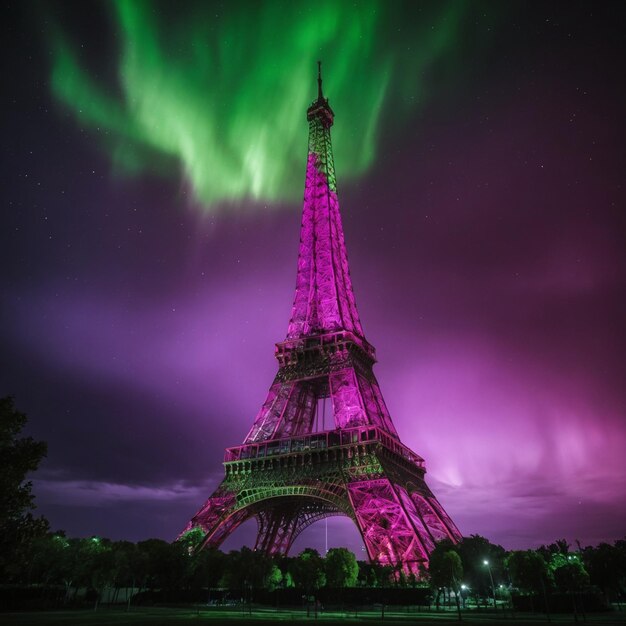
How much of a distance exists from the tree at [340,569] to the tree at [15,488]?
80.9 ft

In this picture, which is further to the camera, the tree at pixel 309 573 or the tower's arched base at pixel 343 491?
the tower's arched base at pixel 343 491

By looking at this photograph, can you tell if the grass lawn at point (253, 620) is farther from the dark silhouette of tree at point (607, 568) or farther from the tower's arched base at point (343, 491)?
the dark silhouette of tree at point (607, 568)

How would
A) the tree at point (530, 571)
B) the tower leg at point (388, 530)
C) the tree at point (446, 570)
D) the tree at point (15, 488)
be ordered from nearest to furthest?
1. the tree at point (15, 488)
2. the tree at point (446, 570)
3. the tree at point (530, 571)
4. the tower leg at point (388, 530)

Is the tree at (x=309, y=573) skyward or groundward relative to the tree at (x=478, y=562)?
groundward

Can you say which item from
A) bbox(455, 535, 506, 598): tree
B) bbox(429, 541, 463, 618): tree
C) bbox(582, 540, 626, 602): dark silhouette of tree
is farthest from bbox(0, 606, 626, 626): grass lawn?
bbox(582, 540, 626, 602): dark silhouette of tree

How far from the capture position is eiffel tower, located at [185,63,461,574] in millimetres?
42406

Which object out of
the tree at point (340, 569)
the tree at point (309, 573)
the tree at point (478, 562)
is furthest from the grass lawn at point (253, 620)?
the tree at point (478, 562)

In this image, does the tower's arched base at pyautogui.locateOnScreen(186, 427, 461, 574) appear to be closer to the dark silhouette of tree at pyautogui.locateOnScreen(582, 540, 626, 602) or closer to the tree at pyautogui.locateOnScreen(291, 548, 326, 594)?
the tree at pyautogui.locateOnScreen(291, 548, 326, 594)

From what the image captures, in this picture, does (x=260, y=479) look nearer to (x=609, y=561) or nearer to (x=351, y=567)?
(x=351, y=567)

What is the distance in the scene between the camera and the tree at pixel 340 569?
37.1 m

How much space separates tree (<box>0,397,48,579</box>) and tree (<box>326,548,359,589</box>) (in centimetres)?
2466

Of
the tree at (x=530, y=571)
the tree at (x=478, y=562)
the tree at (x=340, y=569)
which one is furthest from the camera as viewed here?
the tree at (x=478, y=562)

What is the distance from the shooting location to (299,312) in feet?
224

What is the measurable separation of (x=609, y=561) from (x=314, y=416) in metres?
35.6
